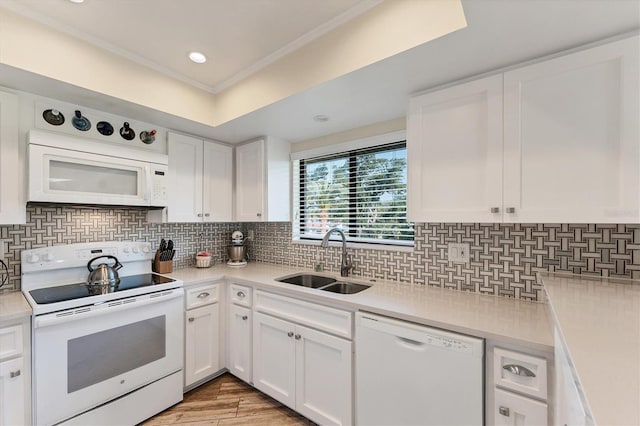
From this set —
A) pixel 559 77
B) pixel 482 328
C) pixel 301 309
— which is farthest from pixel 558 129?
pixel 301 309

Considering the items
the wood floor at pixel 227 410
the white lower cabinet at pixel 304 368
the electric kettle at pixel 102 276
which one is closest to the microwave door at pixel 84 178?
the electric kettle at pixel 102 276

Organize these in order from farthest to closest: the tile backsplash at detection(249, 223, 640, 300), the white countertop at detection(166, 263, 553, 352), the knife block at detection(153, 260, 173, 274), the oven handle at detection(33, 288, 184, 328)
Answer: the knife block at detection(153, 260, 173, 274) < the oven handle at detection(33, 288, 184, 328) < the tile backsplash at detection(249, 223, 640, 300) < the white countertop at detection(166, 263, 553, 352)

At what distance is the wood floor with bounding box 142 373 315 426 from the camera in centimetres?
189

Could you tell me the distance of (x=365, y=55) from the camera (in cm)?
143

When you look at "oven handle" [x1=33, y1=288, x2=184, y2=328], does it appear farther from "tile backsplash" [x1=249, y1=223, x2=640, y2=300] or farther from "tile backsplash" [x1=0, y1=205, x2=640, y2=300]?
"tile backsplash" [x1=249, y1=223, x2=640, y2=300]

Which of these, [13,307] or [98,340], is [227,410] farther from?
[13,307]

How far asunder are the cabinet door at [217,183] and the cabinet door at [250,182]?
0.09m

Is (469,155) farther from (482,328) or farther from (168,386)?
(168,386)

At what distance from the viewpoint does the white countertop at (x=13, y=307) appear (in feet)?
4.69

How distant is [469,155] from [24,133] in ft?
8.68

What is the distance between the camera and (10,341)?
1.44 meters

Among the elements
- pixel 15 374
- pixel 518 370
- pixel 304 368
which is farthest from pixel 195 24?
pixel 518 370

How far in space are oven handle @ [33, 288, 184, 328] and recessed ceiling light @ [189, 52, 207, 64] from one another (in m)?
1.66

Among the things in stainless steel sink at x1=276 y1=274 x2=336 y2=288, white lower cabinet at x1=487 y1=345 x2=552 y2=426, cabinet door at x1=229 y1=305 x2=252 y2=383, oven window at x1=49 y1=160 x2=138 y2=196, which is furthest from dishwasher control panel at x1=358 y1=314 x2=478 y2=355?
oven window at x1=49 y1=160 x2=138 y2=196
